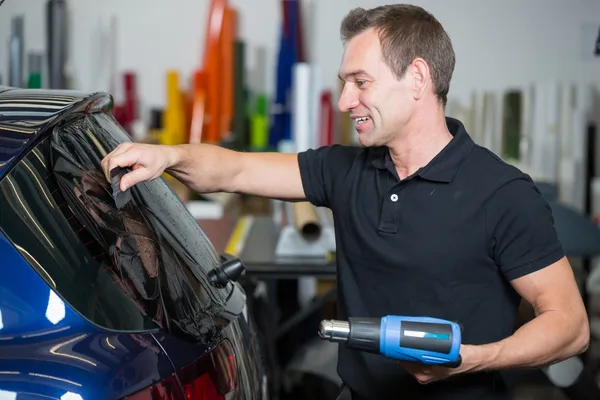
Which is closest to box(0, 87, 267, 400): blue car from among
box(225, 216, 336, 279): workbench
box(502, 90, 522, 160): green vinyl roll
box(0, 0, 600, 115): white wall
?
box(225, 216, 336, 279): workbench

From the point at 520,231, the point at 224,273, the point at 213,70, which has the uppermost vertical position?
the point at 213,70

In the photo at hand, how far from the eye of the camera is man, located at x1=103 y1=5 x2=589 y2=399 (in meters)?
1.89

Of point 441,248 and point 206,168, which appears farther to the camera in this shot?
point 206,168

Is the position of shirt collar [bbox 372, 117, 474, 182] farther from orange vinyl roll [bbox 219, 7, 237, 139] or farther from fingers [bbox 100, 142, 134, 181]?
orange vinyl roll [bbox 219, 7, 237, 139]

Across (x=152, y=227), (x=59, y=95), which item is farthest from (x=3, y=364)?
(x=59, y=95)

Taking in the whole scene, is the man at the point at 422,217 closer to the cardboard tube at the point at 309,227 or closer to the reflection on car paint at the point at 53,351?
the reflection on car paint at the point at 53,351

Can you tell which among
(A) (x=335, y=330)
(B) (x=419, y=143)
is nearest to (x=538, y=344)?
(A) (x=335, y=330)

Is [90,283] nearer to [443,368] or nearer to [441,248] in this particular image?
[443,368]

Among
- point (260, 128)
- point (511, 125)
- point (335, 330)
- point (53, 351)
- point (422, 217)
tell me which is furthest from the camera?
point (260, 128)

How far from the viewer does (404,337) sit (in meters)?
1.62

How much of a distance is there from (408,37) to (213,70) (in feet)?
13.4

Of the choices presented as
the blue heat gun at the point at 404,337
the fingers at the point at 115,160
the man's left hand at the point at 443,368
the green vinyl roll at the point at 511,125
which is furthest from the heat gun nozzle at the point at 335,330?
the green vinyl roll at the point at 511,125

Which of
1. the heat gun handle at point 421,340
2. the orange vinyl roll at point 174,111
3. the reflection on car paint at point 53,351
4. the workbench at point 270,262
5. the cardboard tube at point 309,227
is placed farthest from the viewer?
the orange vinyl roll at point 174,111

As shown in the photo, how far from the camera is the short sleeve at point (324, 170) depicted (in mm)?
2232
